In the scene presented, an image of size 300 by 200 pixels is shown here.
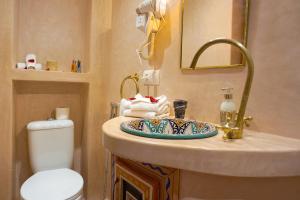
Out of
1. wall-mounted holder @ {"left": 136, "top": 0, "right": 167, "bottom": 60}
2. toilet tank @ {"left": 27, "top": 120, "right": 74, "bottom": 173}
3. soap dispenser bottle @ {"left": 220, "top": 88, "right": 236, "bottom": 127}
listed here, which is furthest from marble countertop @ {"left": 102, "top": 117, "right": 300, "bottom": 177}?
toilet tank @ {"left": 27, "top": 120, "right": 74, "bottom": 173}

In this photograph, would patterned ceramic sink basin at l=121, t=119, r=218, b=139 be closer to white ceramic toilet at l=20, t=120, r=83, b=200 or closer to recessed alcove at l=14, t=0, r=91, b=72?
white ceramic toilet at l=20, t=120, r=83, b=200

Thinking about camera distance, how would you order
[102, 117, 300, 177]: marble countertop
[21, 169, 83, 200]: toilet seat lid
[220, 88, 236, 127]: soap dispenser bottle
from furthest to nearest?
[21, 169, 83, 200]: toilet seat lid, [220, 88, 236, 127]: soap dispenser bottle, [102, 117, 300, 177]: marble countertop

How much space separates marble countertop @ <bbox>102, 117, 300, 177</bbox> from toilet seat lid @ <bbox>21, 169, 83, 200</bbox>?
856 millimetres

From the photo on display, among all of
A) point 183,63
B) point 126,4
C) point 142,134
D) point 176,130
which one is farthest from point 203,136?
point 126,4

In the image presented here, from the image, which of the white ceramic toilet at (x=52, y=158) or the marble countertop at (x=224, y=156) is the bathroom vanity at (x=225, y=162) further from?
the white ceramic toilet at (x=52, y=158)

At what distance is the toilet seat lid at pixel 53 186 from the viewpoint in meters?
1.17

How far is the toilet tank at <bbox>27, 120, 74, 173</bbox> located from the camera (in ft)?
5.21

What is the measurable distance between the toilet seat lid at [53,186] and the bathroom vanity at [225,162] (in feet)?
2.57

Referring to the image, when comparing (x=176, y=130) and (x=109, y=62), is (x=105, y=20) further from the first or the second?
(x=176, y=130)

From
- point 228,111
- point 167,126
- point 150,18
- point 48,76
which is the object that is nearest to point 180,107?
point 167,126

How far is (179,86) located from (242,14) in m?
0.46

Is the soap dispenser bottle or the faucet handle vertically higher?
the soap dispenser bottle

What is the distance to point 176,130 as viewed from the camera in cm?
96

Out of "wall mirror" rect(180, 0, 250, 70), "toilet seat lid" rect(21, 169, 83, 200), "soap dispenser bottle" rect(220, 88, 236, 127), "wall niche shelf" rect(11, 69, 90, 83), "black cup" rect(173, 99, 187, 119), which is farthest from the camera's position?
"wall niche shelf" rect(11, 69, 90, 83)
